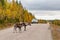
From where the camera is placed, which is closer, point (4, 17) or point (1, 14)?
point (1, 14)

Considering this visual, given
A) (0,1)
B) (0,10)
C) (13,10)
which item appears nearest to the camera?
(0,10)

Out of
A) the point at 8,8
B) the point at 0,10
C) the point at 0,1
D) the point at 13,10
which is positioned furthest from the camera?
the point at 13,10

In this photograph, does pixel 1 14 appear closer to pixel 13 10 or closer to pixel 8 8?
pixel 8 8

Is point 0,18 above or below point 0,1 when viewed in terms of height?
below

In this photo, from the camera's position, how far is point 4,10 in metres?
58.0

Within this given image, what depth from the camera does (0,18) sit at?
5694cm

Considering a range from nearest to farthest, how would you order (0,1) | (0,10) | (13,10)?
(0,10)
(0,1)
(13,10)

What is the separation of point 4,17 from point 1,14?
197 inches

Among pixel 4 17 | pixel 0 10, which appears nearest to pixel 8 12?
pixel 4 17

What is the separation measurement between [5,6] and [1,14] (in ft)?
15.8

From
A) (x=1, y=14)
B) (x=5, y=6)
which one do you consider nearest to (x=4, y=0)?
(x=5, y=6)

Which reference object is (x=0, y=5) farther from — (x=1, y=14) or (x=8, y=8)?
(x=8, y=8)

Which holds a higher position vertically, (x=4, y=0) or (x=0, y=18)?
(x=4, y=0)

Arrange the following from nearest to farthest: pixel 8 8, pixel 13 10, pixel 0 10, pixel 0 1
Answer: pixel 0 10
pixel 0 1
pixel 8 8
pixel 13 10
